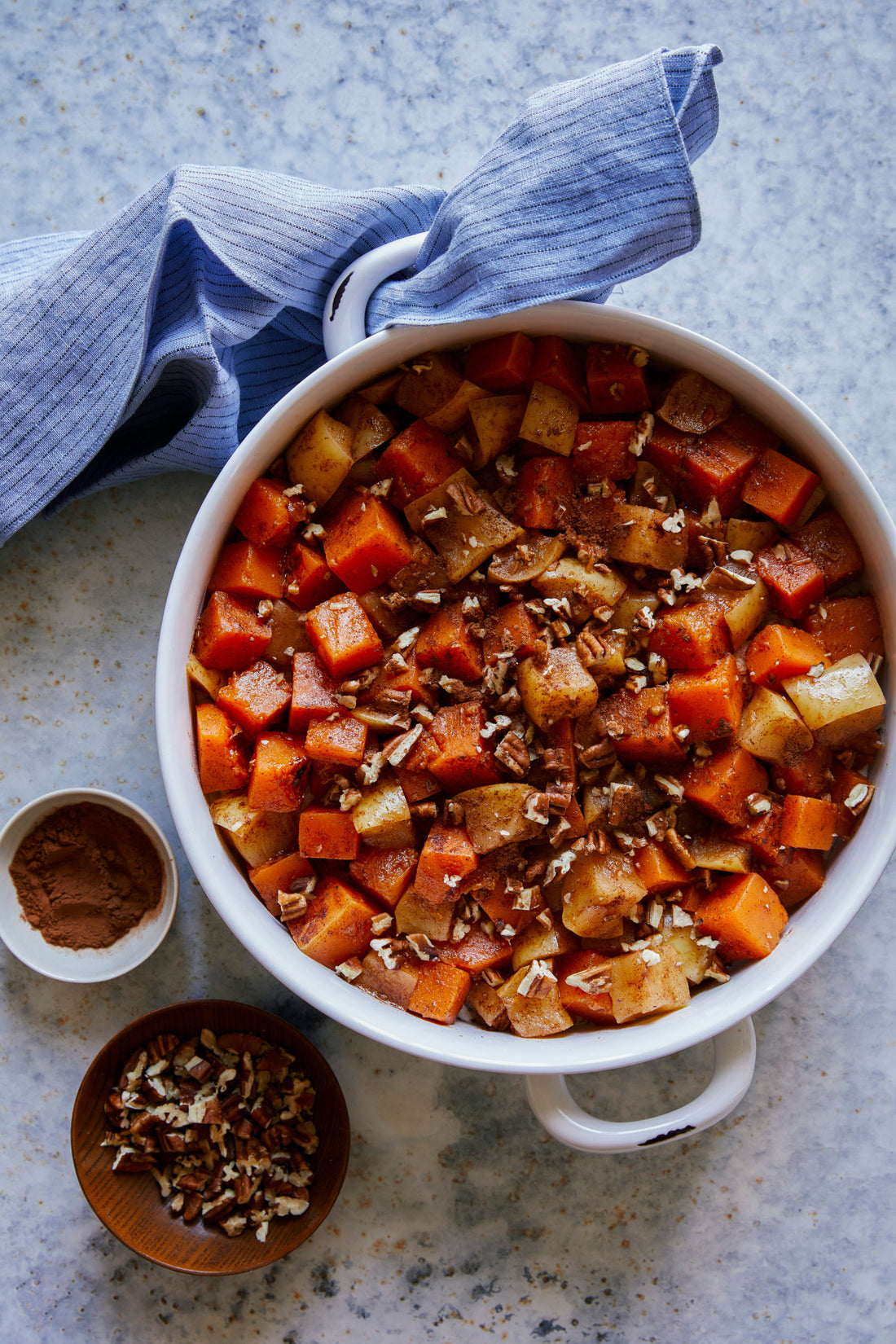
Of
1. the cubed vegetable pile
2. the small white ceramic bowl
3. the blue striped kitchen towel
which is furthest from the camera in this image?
the small white ceramic bowl

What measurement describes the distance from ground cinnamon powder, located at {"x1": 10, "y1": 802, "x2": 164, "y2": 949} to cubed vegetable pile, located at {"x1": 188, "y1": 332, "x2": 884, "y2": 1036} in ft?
1.09

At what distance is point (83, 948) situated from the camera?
1.94m

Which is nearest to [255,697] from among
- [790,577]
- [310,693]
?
[310,693]

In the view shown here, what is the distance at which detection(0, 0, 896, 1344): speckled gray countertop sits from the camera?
1973mm

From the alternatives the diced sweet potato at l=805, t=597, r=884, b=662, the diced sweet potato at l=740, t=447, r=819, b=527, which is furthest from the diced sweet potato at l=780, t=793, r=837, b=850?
the diced sweet potato at l=740, t=447, r=819, b=527

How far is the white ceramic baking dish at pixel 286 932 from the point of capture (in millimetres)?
1600

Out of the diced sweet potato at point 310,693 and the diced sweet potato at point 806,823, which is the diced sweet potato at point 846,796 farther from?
the diced sweet potato at point 310,693

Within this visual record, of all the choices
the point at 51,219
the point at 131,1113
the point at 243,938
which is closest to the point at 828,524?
the point at 243,938

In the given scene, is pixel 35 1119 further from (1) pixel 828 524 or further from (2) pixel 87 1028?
(1) pixel 828 524

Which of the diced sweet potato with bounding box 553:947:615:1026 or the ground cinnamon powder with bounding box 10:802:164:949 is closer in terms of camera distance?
the diced sweet potato with bounding box 553:947:615:1026

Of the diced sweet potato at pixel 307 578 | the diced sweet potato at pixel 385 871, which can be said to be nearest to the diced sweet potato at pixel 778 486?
the diced sweet potato at pixel 307 578

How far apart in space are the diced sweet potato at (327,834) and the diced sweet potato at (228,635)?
0.30 metres

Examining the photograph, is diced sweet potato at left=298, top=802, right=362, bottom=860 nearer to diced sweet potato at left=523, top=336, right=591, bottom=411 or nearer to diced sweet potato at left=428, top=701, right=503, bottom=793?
diced sweet potato at left=428, top=701, right=503, bottom=793

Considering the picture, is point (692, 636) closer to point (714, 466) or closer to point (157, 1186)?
point (714, 466)
